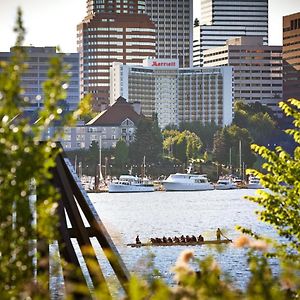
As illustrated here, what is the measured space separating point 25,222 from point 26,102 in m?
0.99

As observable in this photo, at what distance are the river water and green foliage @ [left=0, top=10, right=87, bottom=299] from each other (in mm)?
49736

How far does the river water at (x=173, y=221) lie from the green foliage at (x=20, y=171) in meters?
49.7

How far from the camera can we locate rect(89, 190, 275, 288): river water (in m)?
80.2

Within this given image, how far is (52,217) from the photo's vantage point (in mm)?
11133

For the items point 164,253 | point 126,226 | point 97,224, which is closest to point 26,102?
point 97,224

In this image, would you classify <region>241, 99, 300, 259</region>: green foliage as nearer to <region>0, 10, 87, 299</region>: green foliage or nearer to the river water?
<region>0, 10, 87, 299</region>: green foliage

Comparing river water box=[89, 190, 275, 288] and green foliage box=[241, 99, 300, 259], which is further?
river water box=[89, 190, 275, 288]

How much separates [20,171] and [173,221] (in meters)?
127

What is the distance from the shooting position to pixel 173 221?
13775 centimetres

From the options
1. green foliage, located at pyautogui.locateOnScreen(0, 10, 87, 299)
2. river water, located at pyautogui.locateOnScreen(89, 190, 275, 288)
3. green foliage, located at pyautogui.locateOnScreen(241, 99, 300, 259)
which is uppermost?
green foliage, located at pyautogui.locateOnScreen(0, 10, 87, 299)

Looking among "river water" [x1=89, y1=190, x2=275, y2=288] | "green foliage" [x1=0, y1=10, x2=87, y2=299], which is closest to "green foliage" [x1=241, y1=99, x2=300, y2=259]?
"green foliage" [x1=0, y1=10, x2=87, y2=299]

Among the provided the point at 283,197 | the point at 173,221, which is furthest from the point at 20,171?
the point at 173,221

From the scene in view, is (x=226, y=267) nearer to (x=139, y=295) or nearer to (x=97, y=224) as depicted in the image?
(x=97, y=224)

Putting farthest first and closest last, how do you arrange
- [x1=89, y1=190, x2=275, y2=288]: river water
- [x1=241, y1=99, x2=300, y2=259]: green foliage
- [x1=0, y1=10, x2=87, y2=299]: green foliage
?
[x1=89, y1=190, x2=275, y2=288]: river water < [x1=241, y1=99, x2=300, y2=259]: green foliage < [x1=0, y1=10, x2=87, y2=299]: green foliage
